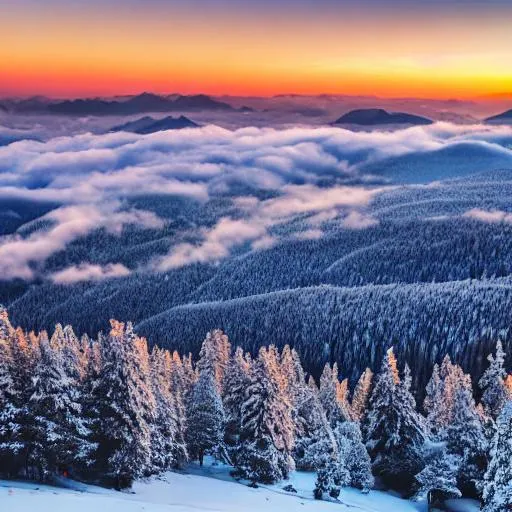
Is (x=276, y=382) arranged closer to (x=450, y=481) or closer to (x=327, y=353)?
(x=450, y=481)

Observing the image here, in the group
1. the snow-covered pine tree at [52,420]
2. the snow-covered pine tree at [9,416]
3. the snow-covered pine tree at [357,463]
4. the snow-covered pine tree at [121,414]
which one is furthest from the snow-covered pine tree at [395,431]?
the snow-covered pine tree at [9,416]

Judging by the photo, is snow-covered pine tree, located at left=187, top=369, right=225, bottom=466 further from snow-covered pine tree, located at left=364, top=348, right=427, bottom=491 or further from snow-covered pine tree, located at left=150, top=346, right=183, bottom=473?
snow-covered pine tree, located at left=364, top=348, right=427, bottom=491

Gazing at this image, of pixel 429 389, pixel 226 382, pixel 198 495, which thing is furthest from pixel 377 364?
pixel 198 495

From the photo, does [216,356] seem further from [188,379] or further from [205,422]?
[205,422]

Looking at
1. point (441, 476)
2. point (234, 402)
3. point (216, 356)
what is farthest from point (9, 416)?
point (216, 356)

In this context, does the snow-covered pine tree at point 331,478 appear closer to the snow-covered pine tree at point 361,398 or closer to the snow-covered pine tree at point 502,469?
the snow-covered pine tree at point 502,469
